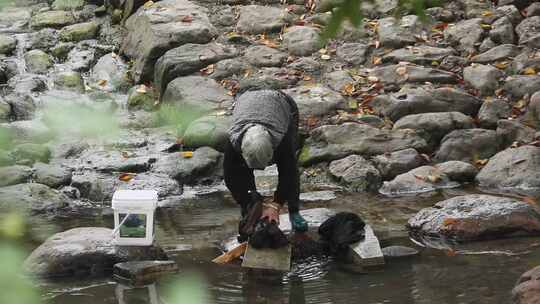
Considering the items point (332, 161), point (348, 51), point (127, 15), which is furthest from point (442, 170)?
point (127, 15)

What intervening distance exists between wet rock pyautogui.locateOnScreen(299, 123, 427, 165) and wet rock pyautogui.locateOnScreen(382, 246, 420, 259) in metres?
3.05

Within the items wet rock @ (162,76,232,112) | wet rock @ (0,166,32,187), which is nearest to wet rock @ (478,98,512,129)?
wet rock @ (162,76,232,112)

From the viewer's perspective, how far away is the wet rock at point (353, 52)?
10945mm

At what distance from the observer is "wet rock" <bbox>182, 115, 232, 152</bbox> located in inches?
361

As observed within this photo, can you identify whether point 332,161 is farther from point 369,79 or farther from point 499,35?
point 499,35

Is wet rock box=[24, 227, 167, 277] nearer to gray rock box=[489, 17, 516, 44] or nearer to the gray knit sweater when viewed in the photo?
the gray knit sweater

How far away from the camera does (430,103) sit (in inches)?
372

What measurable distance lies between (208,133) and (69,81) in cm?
345

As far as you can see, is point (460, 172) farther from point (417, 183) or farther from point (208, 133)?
point (208, 133)

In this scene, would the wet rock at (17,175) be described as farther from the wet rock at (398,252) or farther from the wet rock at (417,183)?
the wet rock at (398,252)

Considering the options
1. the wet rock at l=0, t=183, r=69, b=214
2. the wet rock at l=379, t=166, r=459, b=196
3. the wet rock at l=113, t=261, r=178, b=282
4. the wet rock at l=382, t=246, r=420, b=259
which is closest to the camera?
the wet rock at l=113, t=261, r=178, b=282

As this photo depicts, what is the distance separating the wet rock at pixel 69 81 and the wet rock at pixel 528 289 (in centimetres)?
827

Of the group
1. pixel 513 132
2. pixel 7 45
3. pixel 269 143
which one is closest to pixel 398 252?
pixel 269 143

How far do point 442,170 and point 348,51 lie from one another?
3339mm
